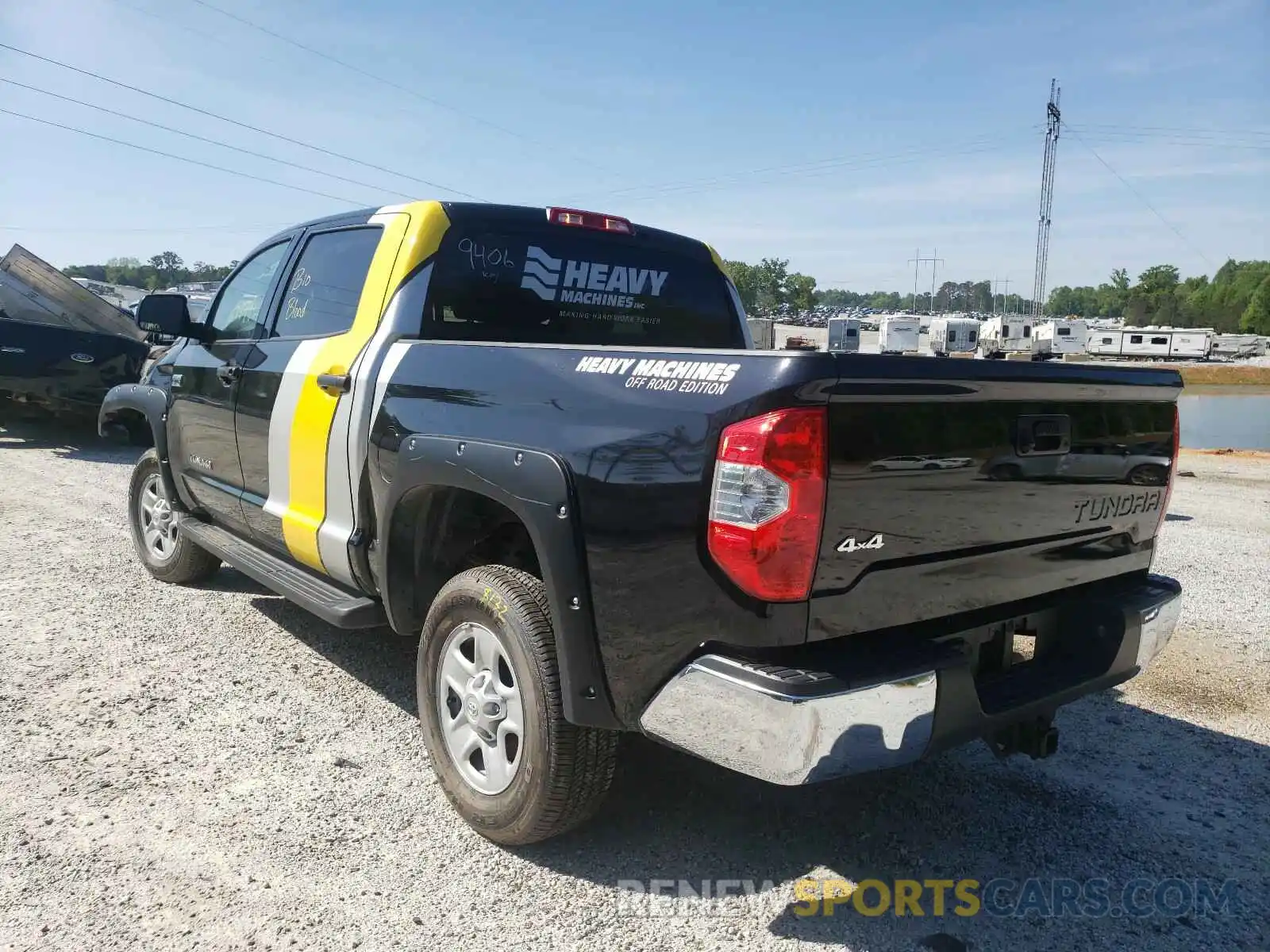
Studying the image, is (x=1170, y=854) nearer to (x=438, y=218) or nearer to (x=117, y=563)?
(x=438, y=218)

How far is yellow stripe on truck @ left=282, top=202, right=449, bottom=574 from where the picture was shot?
3590 mm

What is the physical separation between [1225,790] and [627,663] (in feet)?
8.04

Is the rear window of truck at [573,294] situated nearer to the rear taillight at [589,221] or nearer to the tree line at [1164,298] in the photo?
the rear taillight at [589,221]

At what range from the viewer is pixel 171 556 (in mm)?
5477

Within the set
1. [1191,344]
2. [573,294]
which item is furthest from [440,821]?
[1191,344]

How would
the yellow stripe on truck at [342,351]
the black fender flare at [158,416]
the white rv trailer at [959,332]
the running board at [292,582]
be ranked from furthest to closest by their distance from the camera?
the white rv trailer at [959,332], the black fender flare at [158,416], the yellow stripe on truck at [342,351], the running board at [292,582]

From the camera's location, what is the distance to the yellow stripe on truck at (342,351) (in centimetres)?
359

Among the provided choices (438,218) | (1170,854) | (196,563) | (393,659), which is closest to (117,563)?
(196,563)

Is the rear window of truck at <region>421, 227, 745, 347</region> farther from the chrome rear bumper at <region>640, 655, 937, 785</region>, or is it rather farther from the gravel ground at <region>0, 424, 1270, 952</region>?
the chrome rear bumper at <region>640, 655, 937, 785</region>

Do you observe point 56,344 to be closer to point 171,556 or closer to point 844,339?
point 171,556

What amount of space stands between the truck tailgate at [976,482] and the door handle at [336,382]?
2075 mm

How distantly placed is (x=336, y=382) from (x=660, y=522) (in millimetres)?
1806

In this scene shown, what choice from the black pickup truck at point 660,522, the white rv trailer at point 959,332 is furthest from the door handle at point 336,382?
the white rv trailer at point 959,332

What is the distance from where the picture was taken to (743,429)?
2.13 meters
